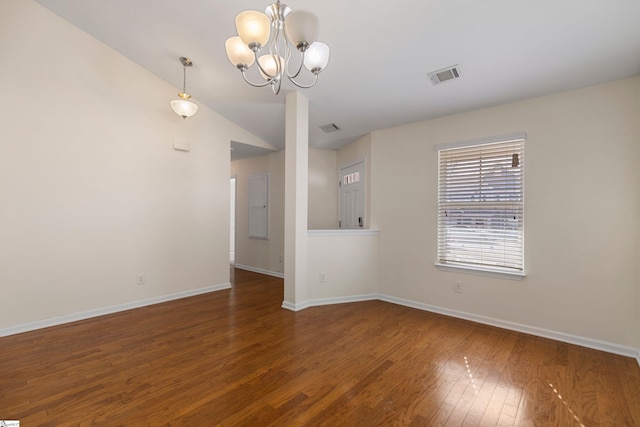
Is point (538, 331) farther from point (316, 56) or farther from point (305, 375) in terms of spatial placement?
point (316, 56)

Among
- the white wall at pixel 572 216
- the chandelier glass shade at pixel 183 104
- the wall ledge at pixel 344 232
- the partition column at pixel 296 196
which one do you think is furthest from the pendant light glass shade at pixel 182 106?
the white wall at pixel 572 216

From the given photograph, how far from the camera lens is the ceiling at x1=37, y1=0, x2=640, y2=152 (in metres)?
2.12

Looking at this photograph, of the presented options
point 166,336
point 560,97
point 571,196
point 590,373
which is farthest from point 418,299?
point 166,336

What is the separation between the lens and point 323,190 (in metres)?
5.39

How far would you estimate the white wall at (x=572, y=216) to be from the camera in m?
2.52

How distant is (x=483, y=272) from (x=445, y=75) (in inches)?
85.1

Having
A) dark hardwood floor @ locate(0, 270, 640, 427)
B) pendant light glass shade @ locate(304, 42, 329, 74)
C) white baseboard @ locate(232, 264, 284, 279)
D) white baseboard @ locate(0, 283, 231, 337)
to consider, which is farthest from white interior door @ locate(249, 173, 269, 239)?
pendant light glass shade @ locate(304, 42, 329, 74)

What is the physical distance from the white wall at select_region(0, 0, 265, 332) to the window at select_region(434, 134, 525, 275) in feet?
11.4

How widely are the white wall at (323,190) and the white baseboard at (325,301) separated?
5.41ft

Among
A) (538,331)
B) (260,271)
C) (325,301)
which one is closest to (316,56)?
(325,301)

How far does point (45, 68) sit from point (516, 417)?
16.5ft

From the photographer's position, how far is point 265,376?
2.10 metres

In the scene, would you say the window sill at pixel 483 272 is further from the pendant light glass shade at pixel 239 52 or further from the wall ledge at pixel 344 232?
the pendant light glass shade at pixel 239 52

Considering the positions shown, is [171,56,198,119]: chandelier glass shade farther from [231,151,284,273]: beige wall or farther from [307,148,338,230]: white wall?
[307,148,338,230]: white wall
